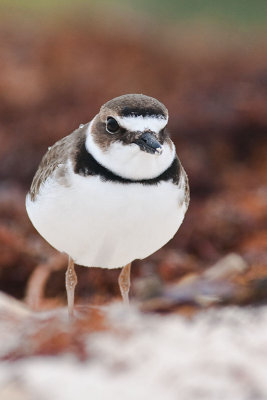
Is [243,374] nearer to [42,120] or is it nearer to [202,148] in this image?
[202,148]

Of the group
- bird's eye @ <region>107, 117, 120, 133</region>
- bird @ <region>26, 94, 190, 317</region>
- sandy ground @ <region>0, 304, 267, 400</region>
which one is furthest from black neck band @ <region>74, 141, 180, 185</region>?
sandy ground @ <region>0, 304, 267, 400</region>

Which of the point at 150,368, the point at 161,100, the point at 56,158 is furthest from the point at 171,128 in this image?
the point at 150,368

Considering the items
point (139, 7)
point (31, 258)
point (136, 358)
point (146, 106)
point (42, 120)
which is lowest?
point (136, 358)

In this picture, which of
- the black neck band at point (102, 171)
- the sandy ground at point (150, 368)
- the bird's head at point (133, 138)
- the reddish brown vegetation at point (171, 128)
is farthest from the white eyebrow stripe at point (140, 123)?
the sandy ground at point (150, 368)

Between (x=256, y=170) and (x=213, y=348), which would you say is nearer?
(x=213, y=348)

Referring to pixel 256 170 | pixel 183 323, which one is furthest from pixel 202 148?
pixel 183 323

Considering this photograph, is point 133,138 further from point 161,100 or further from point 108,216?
point 161,100

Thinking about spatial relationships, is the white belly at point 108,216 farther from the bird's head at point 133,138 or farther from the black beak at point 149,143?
the black beak at point 149,143

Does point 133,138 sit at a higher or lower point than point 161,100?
lower
